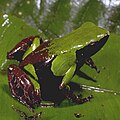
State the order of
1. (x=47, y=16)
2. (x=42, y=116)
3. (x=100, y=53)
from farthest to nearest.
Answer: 1. (x=47, y=16)
2. (x=100, y=53)
3. (x=42, y=116)

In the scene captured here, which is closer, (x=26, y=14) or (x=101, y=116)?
(x=101, y=116)

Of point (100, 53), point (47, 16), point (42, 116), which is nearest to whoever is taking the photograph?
point (42, 116)

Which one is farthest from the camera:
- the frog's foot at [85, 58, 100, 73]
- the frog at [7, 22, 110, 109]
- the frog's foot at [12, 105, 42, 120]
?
the frog's foot at [85, 58, 100, 73]

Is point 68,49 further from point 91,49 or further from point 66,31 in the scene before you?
point 66,31

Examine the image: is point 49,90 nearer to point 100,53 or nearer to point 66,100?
point 66,100

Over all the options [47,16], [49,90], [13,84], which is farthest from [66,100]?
[47,16]

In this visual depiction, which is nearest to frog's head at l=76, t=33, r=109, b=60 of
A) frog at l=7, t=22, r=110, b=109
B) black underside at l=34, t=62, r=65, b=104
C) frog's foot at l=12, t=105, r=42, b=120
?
frog at l=7, t=22, r=110, b=109

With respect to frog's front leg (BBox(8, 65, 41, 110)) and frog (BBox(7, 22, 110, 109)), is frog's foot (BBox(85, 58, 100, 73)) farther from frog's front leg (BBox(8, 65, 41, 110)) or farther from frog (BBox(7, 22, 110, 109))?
frog's front leg (BBox(8, 65, 41, 110))
